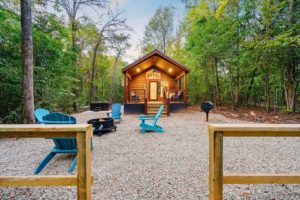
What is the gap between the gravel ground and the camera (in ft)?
6.57

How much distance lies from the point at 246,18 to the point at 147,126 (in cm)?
947

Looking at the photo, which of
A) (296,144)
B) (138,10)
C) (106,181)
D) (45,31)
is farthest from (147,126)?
(138,10)

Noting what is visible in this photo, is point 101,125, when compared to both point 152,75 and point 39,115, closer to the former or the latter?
point 39,115

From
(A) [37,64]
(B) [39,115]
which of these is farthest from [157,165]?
(A) [37,64]

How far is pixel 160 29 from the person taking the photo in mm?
20438

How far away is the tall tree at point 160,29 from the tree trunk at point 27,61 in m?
17.5

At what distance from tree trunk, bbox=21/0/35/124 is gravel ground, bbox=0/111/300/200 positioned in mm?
1030

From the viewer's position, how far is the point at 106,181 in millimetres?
2285

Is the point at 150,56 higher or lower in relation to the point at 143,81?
higher

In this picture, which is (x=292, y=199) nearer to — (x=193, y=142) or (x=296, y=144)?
(x=193, y=142)

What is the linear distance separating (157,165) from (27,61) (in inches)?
213

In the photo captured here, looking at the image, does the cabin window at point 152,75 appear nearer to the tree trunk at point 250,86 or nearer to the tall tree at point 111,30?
the tall tree at point 111,30

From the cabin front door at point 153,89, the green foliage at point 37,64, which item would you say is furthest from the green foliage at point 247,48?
the green foliage at point 37,64

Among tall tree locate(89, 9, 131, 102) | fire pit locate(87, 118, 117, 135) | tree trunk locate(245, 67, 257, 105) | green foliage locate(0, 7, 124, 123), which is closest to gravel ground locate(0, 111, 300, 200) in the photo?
fire pit locate(87, 118, 117, 135)
